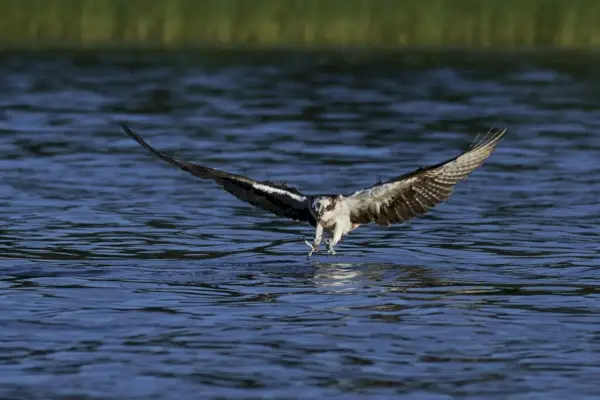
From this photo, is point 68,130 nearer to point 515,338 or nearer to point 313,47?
point 313,47

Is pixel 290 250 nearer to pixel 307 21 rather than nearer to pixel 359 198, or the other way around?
pixel 359 198

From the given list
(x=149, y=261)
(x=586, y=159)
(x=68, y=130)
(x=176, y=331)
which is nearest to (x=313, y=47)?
(x=68, y=130)

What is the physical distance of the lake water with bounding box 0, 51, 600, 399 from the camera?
9117 mm

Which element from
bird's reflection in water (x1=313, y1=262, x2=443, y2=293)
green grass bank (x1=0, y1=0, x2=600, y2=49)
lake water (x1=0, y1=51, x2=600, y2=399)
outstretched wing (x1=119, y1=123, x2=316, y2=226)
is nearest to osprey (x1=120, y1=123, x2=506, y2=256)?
outstretched wing (x1=119, y1=123, x2=316, y2=226)

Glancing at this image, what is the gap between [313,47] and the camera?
3247 cm

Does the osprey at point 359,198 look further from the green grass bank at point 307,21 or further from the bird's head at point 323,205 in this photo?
the green grass bank at point 307,21

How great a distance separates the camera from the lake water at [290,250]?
29.9 feet

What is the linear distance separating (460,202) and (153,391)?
8463 millimetres

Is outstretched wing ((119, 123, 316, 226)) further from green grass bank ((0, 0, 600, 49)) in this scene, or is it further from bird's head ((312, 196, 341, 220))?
green grass bank ((0, 0, 600, 49))

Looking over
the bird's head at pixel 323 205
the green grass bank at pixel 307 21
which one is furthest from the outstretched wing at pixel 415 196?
the green grass bank at pixel 307 21

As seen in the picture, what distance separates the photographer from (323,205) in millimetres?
12430

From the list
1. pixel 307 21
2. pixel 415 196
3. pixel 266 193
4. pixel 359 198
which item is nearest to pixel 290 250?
pixel 266 193

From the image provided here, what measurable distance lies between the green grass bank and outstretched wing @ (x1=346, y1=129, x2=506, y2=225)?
54.8 ft

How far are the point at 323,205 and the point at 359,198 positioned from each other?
0.36 m
